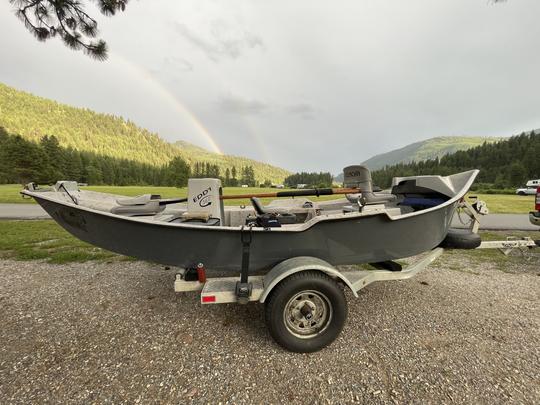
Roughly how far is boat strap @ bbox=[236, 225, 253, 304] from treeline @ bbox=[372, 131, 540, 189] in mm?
65082

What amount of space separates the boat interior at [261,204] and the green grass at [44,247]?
242 cm

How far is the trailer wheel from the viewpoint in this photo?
2.35 metres

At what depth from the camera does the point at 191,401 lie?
1.88m

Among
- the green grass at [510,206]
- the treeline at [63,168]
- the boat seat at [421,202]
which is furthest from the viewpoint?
the treeline at [63,168]

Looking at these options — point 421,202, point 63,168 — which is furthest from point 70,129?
point 421,202

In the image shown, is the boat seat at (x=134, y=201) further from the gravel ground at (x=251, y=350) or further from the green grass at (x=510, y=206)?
the green grass at (x=510, y=206)

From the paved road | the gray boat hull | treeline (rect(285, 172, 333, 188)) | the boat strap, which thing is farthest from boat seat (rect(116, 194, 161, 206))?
treeline (rect(285, 172, 333, 188))

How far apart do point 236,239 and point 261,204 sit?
4.23 feet

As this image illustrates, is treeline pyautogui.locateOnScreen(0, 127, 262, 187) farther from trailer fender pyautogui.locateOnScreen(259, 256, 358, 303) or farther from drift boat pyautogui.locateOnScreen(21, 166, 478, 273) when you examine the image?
trailer fender pyautogui.locateOnScreen(259, 256, 358, 303)

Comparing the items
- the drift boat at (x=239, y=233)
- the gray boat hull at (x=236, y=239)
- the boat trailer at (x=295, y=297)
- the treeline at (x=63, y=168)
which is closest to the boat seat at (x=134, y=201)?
the drift boat at (x=239, y=233)

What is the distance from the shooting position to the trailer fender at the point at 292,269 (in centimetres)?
231

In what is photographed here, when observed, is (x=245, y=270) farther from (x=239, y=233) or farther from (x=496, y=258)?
(x=496, y=258)

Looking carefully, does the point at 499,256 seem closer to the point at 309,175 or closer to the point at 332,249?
the point at 332,249

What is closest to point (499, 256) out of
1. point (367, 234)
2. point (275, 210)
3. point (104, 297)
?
point (367, 234)
